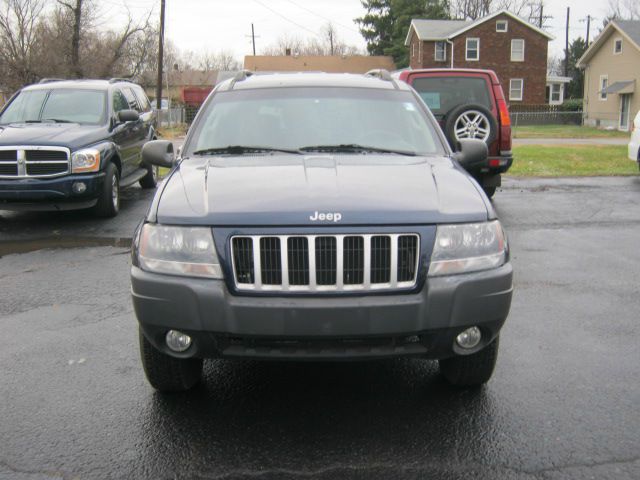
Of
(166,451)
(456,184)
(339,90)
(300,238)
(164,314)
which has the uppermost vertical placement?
(339,90)

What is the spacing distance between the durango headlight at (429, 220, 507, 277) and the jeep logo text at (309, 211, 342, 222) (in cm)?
47

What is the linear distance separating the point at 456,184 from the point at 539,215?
21.3 feet

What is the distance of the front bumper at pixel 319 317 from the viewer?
9.54ft

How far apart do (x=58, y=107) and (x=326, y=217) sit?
26.3ft

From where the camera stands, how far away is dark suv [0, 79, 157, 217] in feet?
27.6

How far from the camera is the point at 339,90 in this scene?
4695 mm

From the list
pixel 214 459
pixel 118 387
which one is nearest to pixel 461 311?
pixel 214 459

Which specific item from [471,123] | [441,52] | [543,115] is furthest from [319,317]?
[441,52]

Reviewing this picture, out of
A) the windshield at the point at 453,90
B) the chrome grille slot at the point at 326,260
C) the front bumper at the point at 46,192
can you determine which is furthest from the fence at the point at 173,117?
the chrome grille slot at the point at 326,260

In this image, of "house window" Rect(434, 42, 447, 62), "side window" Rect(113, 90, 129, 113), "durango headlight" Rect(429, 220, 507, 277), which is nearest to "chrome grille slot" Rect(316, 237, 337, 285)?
"durango headlight" Rect(429, 220, 507, 277)

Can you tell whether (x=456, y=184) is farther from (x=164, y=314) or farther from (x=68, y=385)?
(x=68, y=385)

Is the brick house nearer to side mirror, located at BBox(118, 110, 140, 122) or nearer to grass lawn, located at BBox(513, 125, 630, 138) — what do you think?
grass lawn, located at BBox(513, 125, 630, 138)

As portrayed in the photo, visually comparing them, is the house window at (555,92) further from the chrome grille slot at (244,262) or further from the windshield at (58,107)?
the chrome grille slot at (244,262)

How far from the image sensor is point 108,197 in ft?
29.9
